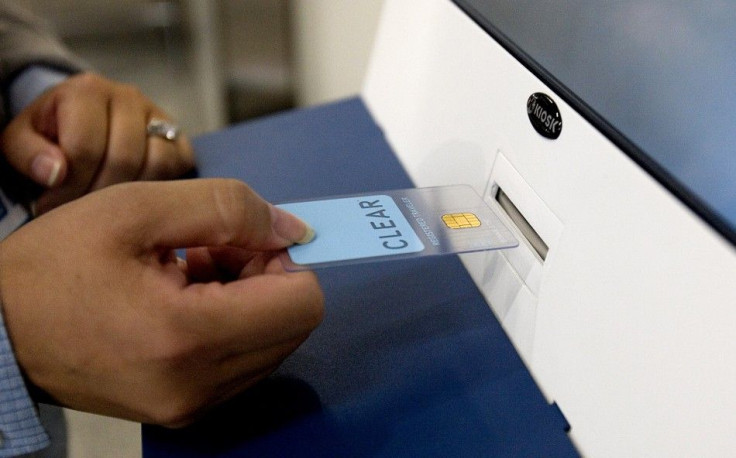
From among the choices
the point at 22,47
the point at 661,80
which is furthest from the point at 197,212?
the point at 22,47

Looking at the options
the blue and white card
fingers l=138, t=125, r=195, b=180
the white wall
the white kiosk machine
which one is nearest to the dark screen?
the white kiosk machine

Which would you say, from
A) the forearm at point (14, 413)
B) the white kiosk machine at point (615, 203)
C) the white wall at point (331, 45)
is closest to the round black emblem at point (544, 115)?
the white kiosk machine at point (615, 203)

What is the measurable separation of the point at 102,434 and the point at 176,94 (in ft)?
4.33

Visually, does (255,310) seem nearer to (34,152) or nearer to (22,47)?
(34,152)

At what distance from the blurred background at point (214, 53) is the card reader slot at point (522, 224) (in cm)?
52

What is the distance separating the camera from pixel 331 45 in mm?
1082

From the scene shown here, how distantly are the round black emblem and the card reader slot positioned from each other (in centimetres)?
6

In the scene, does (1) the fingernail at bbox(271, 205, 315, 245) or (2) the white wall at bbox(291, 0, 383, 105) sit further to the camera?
(2) the white wall at bbox(291, 0, 383, 105)

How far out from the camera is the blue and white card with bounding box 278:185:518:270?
0.34 m

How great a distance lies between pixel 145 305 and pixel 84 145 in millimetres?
319

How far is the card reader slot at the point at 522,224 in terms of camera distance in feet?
1.18

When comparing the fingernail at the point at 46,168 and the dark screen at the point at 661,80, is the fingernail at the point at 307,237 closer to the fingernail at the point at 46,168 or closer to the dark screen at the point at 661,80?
the dark screen at the point at 661,80

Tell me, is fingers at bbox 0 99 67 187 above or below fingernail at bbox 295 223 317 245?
above

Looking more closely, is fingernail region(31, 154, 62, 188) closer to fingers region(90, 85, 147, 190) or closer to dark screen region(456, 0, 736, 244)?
fingers region(90, 85, 147, 190)
